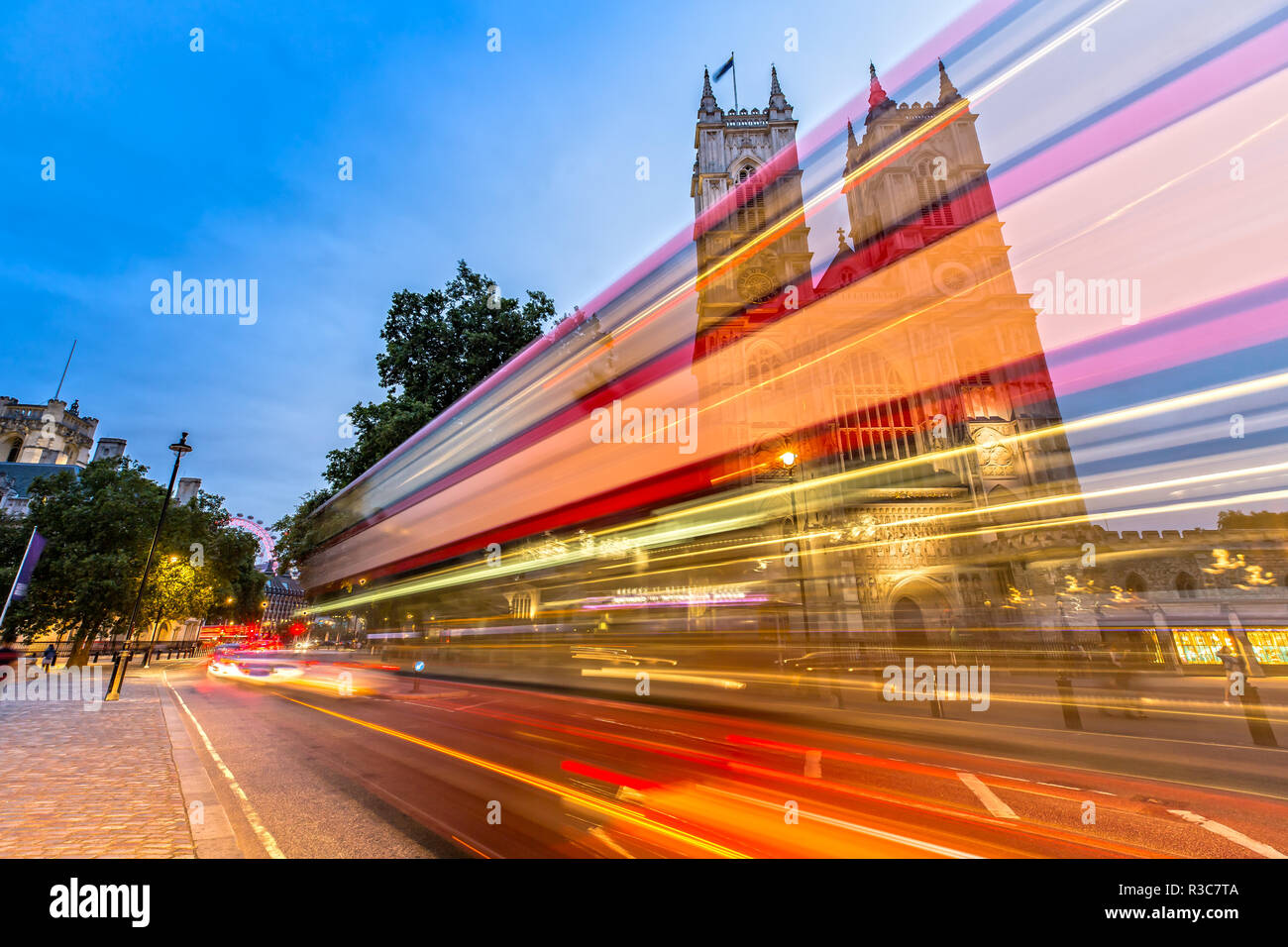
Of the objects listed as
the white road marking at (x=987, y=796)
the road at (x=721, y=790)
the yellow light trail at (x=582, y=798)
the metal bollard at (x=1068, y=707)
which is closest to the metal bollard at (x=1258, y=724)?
the road at (x=721, y=790)

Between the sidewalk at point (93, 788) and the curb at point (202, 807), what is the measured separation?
3 cm

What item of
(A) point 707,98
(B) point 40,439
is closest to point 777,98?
(A) point 707,98

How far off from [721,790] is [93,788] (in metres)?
7.19

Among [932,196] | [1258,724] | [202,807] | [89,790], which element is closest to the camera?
[202,807]

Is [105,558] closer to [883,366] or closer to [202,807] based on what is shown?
[202,807]

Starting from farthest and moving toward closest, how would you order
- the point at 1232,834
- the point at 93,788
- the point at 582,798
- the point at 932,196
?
the point at 932,196 → the point at 93,788 → the point at 582,798 → the point at 1232,834

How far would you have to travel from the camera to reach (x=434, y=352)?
27.0 m

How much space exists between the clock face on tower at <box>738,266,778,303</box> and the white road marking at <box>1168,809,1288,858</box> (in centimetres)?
3756

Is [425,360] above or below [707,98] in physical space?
below

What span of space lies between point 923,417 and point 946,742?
30.4m

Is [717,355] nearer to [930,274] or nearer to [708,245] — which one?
[708,245]
